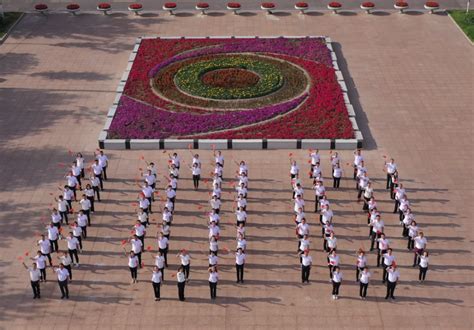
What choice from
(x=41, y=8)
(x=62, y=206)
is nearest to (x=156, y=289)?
(x=62, y=206)

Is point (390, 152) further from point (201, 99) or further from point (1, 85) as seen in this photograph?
point (1, 85)

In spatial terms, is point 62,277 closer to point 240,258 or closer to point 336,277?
point 240,258

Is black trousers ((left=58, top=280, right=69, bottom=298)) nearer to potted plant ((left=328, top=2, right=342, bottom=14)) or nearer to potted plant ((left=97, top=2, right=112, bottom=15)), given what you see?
potted plant ((left=97, top=2, right=112, bottom=15))

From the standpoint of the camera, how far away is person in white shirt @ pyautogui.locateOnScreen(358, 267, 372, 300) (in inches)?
831

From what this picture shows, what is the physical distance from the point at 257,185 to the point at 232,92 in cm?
816

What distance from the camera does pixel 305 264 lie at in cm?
2184

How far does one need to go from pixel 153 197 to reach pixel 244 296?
6.47 m

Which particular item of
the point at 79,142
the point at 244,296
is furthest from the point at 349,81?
the point at 244,296

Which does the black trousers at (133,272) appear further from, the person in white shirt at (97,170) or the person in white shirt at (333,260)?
the person in white shirt at (333,260)

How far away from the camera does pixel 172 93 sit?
34.6m

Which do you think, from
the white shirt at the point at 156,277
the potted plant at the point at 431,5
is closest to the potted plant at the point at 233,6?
the potted plant at the point at 431,5

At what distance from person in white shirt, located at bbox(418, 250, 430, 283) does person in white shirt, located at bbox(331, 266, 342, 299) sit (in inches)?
103

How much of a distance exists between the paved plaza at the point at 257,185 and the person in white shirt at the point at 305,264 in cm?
32

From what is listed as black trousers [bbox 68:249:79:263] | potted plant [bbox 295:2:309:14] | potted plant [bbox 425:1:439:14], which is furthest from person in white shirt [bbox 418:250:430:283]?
potted plant [bbox 425:1:439:14]
